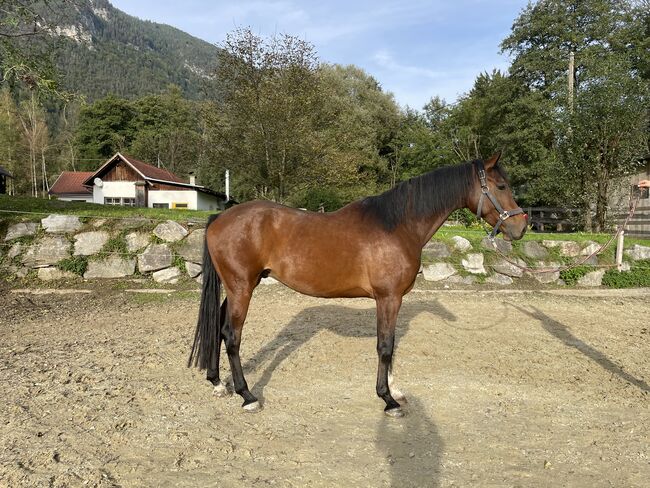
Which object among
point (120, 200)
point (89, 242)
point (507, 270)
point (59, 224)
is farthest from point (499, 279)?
point (120, 200)

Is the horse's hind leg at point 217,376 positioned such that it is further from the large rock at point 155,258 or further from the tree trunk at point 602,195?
the tree trunk at point 602,195

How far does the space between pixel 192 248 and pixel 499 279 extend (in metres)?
6.57

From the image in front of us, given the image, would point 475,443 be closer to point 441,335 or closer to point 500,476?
point 500,476

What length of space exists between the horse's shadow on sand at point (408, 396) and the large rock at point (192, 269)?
2858 mm

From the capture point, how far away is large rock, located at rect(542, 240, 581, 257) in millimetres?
10008

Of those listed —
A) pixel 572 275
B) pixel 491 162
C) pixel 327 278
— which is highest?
pixel 491 162

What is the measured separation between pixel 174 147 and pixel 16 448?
145 ft

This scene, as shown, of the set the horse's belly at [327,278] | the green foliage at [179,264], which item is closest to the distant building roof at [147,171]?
the green foliage at [179,264]

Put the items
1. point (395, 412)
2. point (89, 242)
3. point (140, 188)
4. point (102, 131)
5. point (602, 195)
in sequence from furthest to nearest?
1. point (102, 131)
2. point (140, 188)
3. point (602, 195)
4. point (89, 242)
5. point (395, 412)

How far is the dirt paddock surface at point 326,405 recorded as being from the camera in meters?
2.65

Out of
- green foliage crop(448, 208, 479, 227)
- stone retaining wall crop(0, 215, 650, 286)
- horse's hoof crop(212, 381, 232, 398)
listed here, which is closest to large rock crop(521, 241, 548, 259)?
stone retaining wall crop(0, 215, 650, 286)

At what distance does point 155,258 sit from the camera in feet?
28.5

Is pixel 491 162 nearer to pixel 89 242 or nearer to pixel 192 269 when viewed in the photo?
pixel 192 269

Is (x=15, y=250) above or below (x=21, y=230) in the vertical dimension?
below
